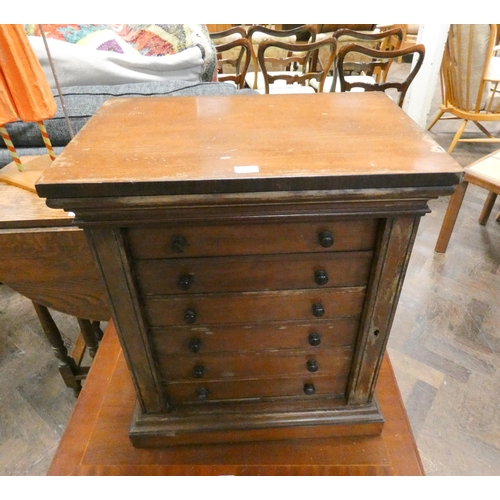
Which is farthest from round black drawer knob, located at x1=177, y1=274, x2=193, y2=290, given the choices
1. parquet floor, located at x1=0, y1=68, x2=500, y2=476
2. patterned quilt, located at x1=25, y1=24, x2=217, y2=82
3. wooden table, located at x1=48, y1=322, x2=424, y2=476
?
patterned quilt, located at x1=25, y1=24, x2=217, y2=82

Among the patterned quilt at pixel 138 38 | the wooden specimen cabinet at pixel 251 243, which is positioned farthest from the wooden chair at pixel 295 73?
the wooden specimen cabinet at pixel 251 243

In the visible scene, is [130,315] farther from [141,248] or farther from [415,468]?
[415,468]

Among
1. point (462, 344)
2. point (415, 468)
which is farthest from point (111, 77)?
point (462, 344)

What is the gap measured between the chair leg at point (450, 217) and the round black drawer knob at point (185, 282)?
157 centimetres

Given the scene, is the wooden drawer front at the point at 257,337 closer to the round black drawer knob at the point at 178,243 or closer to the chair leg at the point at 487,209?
the round black drawer knob at the point at 178,243

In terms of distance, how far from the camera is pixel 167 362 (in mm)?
875

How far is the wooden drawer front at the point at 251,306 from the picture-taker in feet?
2.52

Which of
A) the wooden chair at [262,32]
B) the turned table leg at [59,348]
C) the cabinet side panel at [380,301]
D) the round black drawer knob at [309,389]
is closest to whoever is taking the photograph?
the cabinet side panel at [380,301]

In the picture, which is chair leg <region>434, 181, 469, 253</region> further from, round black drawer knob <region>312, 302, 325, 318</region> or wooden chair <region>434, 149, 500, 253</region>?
round black drawer knob <region>312, 302, 325, 318</region>

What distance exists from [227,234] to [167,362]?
1.25 ft

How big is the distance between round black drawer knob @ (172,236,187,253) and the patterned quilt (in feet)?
4.94

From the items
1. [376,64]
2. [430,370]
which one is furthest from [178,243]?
[376,64]

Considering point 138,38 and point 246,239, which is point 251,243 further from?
point 138,38

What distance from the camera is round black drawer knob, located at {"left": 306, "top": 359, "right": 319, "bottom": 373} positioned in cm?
88
